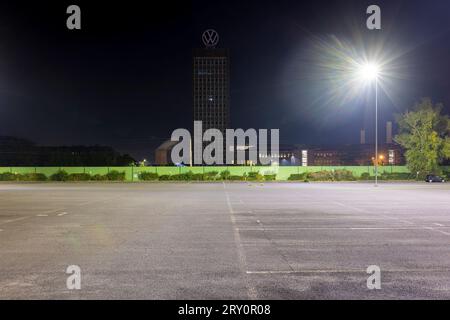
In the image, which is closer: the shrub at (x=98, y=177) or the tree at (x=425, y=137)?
the tree at (x=425, y=137)

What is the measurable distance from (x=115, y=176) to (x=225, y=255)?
54.2 m

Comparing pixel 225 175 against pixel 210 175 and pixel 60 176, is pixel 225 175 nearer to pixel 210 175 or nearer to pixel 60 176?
pixel 210 175

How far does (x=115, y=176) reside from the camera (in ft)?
201

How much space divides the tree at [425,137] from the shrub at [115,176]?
3935 cm

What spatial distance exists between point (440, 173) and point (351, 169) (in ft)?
39.0

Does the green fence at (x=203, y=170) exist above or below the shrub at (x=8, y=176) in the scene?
above

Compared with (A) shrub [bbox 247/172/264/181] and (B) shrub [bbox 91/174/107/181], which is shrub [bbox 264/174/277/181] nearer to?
(A) shrub [bbox 247/172/264/181]

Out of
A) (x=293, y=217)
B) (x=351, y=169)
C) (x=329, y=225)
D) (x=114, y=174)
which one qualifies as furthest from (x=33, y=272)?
(x=351, y=169)

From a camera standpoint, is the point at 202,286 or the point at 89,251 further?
the point at 89,251

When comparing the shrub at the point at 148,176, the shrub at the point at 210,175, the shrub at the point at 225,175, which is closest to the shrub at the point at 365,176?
the shrub at the point at 225,175

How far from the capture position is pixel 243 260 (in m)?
8.87

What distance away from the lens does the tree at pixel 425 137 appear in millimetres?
58031

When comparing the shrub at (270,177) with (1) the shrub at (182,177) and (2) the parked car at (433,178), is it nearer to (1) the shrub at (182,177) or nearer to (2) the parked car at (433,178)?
(1) the shrub at (182,177)

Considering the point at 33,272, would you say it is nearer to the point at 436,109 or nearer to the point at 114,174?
the point at 114,174
